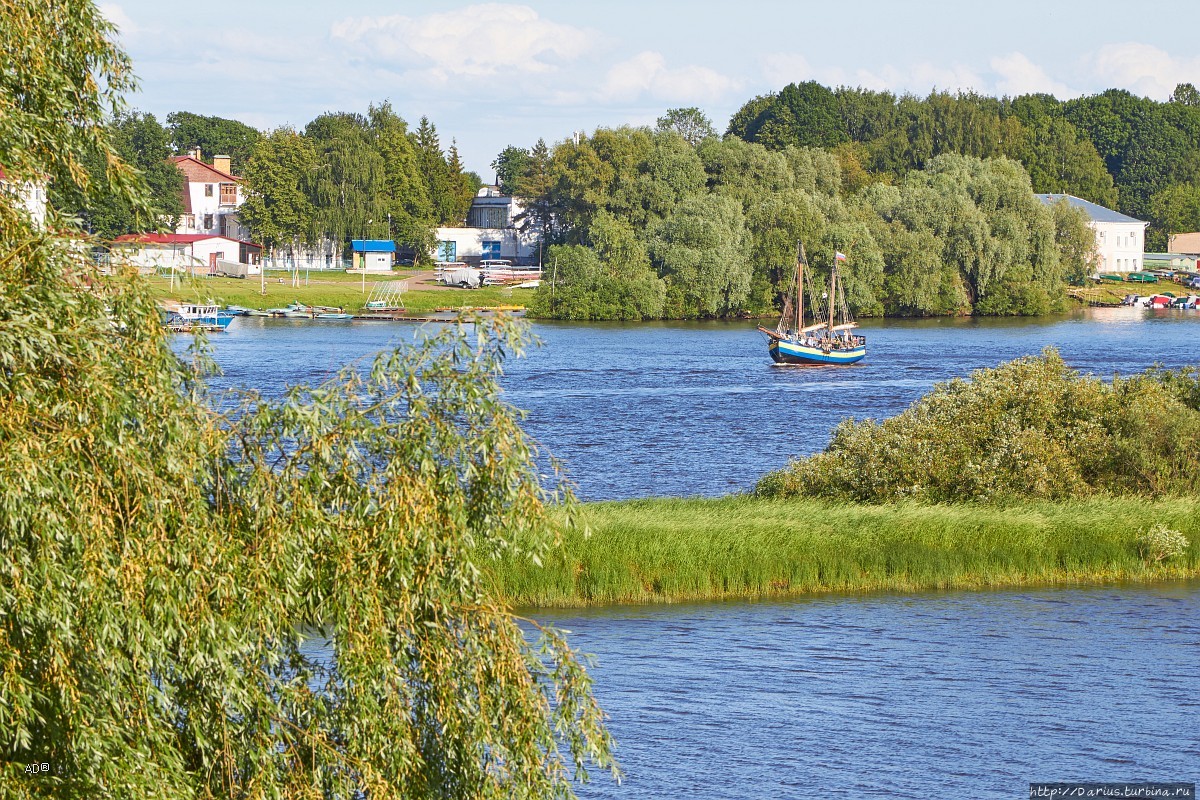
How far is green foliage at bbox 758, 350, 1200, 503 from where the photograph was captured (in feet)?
111

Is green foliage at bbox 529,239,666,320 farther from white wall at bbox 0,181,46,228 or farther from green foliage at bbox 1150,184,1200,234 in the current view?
white wall at bbox 0,181,46,228

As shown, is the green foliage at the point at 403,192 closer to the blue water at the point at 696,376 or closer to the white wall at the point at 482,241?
the white wall at the point at 482,241

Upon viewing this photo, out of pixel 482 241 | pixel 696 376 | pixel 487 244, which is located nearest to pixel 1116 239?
pixel 487 244

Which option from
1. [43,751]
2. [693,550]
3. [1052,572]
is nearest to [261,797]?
[43,751]

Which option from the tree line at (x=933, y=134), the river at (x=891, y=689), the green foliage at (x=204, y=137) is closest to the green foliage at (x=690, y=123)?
the tree line at (x=933, y=134)

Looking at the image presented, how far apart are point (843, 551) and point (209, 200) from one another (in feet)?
421

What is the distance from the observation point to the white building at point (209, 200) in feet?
484

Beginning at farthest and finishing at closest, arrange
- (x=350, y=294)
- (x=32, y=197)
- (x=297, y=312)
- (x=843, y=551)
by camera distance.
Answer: (x=350, y=294), (x=297, y=312), (x=843, y=551), (x=32, y=197)

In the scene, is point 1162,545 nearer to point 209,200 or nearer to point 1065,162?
point 209,200

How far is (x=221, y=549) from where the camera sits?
462 inches

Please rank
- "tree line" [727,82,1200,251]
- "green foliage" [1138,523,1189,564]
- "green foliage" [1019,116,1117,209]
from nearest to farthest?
1. "green foliage" [1138,523,1189,564]
2. "tree line" [727,82,1200,251]
3. "green foliage" [1019,116,1117,209]

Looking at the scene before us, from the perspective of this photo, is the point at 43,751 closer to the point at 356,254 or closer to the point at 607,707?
the point at 607,707

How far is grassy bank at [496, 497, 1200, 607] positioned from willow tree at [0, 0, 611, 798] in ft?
50.8

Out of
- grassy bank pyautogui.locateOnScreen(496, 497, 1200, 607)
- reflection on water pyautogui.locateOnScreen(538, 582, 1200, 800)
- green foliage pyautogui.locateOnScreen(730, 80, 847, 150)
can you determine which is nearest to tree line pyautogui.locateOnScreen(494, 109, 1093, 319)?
green foliage pyautogui.locateOnScreen(730, 80, 847, 150)
